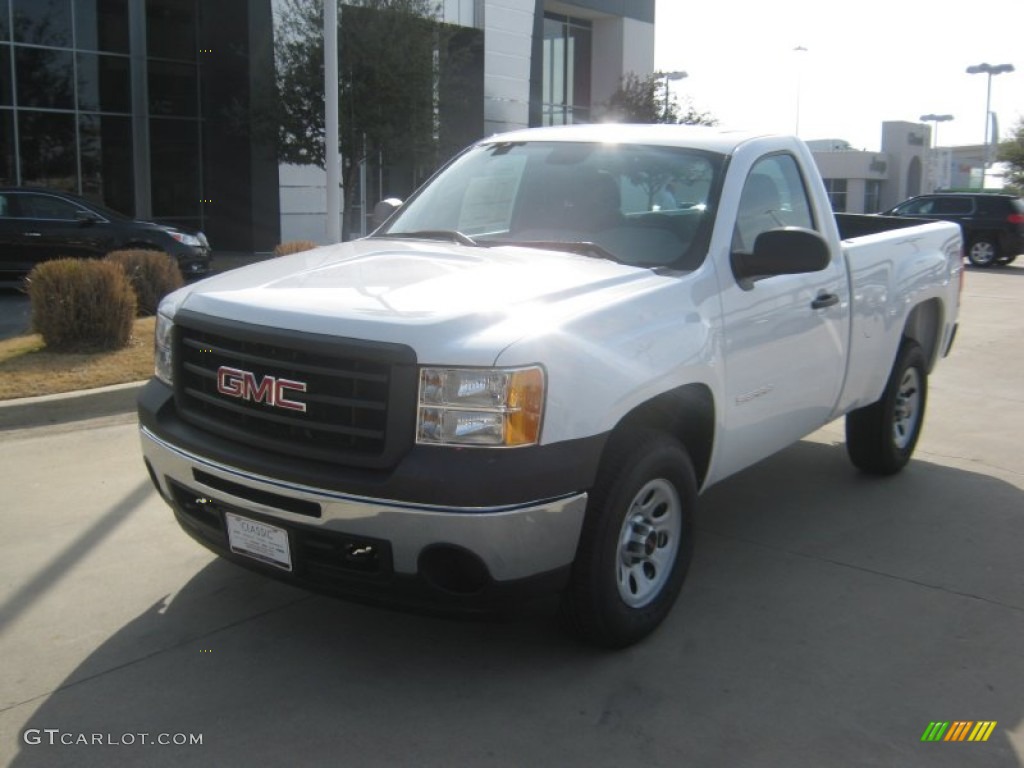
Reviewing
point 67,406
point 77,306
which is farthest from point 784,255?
point 77,306

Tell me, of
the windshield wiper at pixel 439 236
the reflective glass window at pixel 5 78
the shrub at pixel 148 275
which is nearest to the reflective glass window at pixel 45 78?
the reflective glass window at pixel 5 78

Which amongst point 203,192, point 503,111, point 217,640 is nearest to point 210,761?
point 217,640

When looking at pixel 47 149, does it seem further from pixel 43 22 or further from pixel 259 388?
pixel 259 388

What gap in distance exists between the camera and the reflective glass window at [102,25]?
74.0 ft

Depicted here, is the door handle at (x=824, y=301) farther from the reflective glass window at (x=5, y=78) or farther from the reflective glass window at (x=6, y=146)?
the reflective glass window at (x=5, y=78)

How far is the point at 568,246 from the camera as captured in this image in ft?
14.8

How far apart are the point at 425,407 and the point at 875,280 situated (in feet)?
10.9

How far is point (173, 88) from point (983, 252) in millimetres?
20083

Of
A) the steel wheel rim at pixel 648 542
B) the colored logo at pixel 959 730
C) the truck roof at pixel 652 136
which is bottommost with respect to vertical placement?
the colored logo at pixel 959 730

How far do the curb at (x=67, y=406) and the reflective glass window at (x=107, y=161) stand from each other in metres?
16.6

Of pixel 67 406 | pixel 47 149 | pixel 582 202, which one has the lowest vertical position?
pixel 67 406

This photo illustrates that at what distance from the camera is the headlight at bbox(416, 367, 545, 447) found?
3.31 m

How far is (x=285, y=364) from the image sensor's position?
3539mm

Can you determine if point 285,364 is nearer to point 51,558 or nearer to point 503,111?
point 51,558
